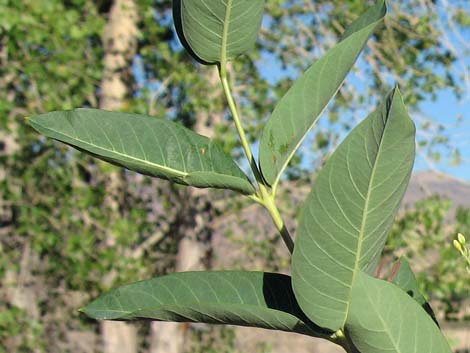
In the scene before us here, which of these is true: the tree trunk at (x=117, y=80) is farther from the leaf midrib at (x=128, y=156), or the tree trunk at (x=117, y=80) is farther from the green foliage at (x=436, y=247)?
the leaf midrib at (x=128, y=156)

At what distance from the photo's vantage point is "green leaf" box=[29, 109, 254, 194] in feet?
1.65

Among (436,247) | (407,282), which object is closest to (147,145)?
(407,282)

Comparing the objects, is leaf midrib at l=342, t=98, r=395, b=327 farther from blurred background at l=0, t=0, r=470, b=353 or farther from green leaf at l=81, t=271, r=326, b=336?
blurred background at l=0, t=0, r=470, b=353

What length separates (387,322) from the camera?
16.3 inches

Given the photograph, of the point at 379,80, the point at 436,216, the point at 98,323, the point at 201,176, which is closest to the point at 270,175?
the point at 201,176

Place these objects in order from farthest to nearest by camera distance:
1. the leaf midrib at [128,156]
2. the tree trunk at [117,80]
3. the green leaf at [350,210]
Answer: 1. the tree trunk at [117,80]
2. the leaf midrib at [128,156]
3. the green leaf at [350,210]

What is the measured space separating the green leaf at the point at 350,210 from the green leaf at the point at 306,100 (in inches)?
4.5

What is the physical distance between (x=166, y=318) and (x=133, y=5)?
3.57m

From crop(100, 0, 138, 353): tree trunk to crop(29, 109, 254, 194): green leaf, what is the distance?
10.4 feet

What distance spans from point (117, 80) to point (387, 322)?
11.5 feet

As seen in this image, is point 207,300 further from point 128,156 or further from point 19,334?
point 19,334

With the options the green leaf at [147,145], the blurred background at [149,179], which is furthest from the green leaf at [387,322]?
the blurred background at [149,179]

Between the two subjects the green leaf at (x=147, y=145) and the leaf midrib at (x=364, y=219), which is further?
the green leaf at (x=147, y=145)

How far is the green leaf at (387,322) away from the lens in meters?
0.41
